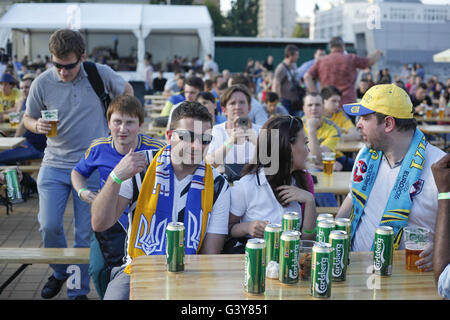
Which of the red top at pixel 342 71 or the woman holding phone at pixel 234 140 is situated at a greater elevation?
the red top at pixel 342 71

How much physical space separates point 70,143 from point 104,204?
4.78 ft

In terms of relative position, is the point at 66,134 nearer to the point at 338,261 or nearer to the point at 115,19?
the point at 338,261

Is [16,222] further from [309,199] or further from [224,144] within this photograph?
[309,199]

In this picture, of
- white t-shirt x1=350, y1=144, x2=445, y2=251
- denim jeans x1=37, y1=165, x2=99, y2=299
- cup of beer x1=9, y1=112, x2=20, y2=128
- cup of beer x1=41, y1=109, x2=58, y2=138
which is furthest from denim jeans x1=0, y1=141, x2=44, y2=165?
white t-shirt x1=350, y1=144, x2=445, y2=251

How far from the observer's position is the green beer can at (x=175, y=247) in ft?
6.88

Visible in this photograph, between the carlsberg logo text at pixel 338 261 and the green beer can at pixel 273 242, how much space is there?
0.23 meters

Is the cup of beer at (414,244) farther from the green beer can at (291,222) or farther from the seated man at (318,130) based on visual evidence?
the seated man at (318,130)

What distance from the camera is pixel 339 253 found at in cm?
202

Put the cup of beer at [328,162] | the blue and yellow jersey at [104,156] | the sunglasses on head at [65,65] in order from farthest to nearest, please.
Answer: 1. the cup of beer at [328,162]
2. the sunglasses on head at [65,65]
3. the blue and yellow jersey at [104,156]


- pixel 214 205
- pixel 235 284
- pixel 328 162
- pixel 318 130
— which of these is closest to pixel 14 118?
pixel 318 130

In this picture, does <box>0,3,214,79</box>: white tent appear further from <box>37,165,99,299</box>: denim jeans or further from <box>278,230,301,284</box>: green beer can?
<box>278,230,301,284</box>: green beer can

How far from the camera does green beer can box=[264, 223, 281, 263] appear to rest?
2103mm

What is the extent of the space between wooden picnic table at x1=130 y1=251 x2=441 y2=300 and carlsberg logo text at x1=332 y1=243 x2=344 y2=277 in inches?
1.7

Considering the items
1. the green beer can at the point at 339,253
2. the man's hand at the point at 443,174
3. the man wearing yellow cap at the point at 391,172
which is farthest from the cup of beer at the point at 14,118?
the man's hand at the point at 443,174
